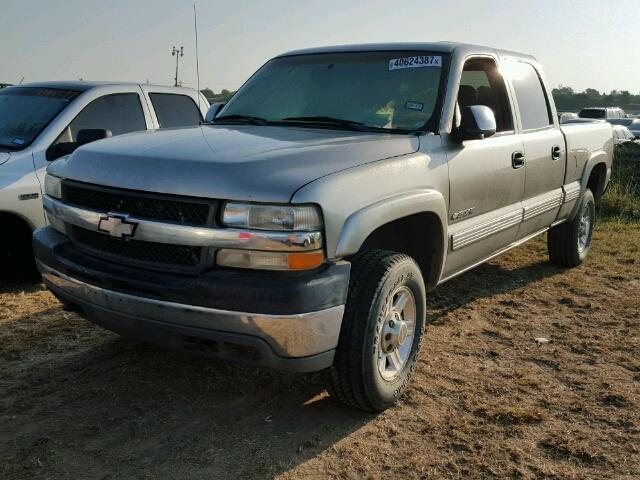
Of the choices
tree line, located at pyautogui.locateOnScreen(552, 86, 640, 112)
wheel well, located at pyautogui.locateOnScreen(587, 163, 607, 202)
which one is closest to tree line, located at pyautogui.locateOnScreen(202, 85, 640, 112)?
tree line, located at pyautogui.locateOnScreen(552, 86, 640, 112)

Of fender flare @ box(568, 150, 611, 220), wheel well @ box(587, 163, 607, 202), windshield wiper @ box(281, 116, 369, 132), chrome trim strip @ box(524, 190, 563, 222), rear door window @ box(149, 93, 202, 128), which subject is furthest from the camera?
wheel well @ box(587, 163, 607, 202)

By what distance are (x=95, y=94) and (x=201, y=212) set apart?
3537 mm

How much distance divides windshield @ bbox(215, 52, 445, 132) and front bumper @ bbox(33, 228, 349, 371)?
1324 mm

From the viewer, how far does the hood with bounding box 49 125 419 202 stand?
287 cm

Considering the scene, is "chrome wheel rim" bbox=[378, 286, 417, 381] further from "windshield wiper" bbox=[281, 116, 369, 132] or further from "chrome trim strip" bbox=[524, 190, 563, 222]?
"chrome trim strip" bbox=[524, 190, 563, 222]

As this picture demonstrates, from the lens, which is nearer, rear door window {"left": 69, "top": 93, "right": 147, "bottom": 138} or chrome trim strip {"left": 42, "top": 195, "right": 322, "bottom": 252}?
chrome trim strip {"left": 42, "top": 195, "right": 322, "bottom": 252}

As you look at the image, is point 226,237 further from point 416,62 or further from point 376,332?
point 416,62

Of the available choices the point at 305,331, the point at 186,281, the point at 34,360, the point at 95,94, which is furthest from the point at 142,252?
the point at 95,94

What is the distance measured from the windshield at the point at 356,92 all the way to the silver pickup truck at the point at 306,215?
1 centimetres

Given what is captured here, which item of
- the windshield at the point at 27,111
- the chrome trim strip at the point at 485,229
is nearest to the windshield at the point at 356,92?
the chrome trim strip at the point at 485,229

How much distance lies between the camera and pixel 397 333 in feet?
11.2

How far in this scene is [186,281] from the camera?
9.48 ft

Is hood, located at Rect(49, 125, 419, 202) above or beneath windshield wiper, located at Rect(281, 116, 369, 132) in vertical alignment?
beneath

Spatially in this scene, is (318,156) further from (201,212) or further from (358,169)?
(201,212)
